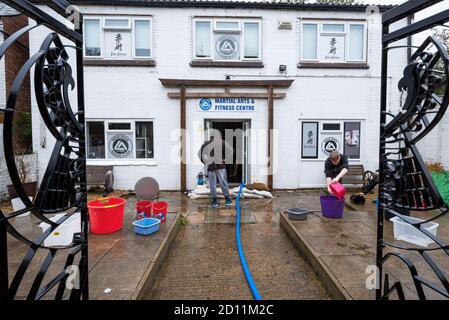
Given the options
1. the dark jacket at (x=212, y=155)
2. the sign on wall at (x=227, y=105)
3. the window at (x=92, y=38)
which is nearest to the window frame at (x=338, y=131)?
the sign on wall at (x=227, y=105)

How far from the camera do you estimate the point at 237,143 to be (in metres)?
9.37

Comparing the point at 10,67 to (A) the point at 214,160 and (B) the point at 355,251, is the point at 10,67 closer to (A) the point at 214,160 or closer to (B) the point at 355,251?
(A) the point at 214,160

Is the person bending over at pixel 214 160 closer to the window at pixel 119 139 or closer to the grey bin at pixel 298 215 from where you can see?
the grey bin at pixel 298 215

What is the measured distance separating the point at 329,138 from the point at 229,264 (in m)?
6.70

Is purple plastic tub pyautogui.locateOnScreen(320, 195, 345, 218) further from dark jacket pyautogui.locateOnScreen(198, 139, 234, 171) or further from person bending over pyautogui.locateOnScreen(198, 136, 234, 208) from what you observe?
dark jacket pyautogui.locateOnScreen(198, 139, 234, 171)

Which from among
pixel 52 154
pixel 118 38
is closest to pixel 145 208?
pixel 52 154

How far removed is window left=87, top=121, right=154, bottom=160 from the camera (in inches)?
347

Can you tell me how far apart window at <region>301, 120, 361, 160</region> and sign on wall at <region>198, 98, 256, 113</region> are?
2.01 m

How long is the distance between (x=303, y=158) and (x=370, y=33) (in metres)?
4.87

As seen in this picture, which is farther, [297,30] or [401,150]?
[297,30]

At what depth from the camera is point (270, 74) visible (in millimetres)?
8891

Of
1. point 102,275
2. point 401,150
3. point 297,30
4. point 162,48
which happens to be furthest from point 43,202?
point 297,30

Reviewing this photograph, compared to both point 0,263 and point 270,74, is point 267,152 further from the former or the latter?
point 0,263

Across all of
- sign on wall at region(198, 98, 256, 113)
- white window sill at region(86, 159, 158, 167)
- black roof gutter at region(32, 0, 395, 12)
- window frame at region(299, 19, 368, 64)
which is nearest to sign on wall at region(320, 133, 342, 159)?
window frame at region(299, 19, 368, 64)
